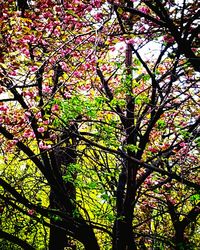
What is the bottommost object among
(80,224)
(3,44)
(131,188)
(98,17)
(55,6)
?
(80,224)

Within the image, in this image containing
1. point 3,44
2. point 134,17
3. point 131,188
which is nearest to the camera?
point 134,17

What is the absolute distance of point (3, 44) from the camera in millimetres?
4703

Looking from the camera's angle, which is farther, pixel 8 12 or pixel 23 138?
pixel 23 138

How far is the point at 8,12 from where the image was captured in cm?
448

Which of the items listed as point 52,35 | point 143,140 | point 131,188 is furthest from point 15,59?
point 131,188

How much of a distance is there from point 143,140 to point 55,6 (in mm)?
2424

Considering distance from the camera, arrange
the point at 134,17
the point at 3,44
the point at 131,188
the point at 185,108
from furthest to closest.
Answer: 1. the point at 185,108
2. the point at 131,188
3. the point at 3,44
4. the point at 134,17

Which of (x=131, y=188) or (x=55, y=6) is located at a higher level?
(x=55, y=6)

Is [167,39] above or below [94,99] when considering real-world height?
above

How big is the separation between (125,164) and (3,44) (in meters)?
2.71

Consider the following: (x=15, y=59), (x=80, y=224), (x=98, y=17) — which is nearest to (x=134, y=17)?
(x=98, y=17)

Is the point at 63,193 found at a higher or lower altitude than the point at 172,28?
lower

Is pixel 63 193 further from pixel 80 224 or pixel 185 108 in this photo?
pixel 185 108

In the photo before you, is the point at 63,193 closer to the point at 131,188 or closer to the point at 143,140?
the point at 131,188
